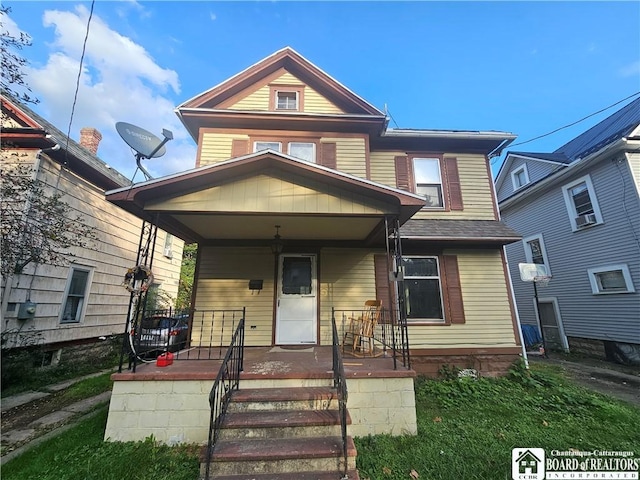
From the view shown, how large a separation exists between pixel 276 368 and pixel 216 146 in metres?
5.45

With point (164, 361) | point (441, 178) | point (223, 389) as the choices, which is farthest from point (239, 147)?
point (223, 389)

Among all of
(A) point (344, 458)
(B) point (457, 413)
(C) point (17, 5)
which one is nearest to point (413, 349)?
(B) point (457, 413)

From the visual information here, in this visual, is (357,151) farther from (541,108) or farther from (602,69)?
(541,108)

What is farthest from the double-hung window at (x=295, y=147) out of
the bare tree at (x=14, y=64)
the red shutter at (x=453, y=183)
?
the bare tree at (x=14, y=64)

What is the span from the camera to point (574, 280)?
32.6 feet

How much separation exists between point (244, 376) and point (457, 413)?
3452mm

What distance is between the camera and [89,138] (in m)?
9.70

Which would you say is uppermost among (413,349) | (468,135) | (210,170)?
(468,135)

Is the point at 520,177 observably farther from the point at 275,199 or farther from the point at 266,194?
the point at 266,194

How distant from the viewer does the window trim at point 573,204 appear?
30.0 feet

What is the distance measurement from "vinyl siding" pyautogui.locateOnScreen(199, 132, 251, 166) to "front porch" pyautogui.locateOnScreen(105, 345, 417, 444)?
4833 millimetres

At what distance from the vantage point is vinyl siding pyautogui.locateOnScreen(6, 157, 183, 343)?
6457mm

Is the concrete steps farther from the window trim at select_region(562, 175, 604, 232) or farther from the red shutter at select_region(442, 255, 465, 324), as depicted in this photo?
the window trim at select_region(562, 175, 604, 232)

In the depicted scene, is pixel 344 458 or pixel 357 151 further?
pixel 357 151
